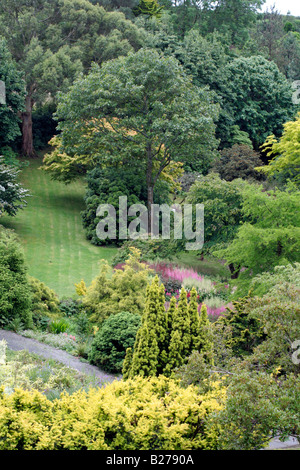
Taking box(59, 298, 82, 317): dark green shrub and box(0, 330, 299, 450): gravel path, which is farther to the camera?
box(59, 298, 82, 317): dark green shrub

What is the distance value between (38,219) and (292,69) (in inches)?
1155

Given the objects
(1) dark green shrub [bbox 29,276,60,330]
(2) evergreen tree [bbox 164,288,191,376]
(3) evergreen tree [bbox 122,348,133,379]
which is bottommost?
(1) dark green shrub [bbox 29,276,60,330]

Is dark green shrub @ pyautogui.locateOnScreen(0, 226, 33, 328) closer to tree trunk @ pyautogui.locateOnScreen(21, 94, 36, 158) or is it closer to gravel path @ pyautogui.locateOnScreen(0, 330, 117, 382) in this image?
gravel path @ pyautogui.locateOnScreen(0, 330, 117, 382)

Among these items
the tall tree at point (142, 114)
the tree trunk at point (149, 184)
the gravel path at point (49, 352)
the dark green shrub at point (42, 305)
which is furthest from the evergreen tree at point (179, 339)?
the tree trunk at point (149, 184)

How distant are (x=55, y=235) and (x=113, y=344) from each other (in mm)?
13249

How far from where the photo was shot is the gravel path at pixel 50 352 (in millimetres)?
10395

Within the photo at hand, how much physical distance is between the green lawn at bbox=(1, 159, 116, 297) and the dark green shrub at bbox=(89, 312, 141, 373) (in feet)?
15.8

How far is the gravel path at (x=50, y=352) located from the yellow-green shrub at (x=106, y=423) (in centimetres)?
377

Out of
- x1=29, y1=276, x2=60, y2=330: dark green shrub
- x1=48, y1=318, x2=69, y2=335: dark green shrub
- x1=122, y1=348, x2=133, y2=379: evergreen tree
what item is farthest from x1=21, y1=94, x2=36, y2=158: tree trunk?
x1=122, y1=348, x2=133, y2=379: evergreen tree

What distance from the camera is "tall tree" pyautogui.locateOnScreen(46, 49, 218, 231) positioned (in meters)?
22.4

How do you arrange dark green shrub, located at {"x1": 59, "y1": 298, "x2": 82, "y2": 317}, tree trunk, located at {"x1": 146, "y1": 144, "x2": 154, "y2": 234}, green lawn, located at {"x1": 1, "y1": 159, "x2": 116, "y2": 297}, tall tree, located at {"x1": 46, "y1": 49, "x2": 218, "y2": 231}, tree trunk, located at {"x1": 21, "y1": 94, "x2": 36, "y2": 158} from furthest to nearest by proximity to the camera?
tree trunk, located at {"x1": 21, "y1": 94, "x2": 36, "y2": 158} < tree trunk, located at {"x1": 146, "y1": 144, "x2": 154, "y2": 234} < tall tree, located at {"x1": 46, "y1": 49, "x2": 218, "y2": 231} < green lawn, located at {"x1": 1, "y1": 159, "x2": 116, "y2": 297} < dark green shrub, located at {"x1": 59, "y1": 298, "x2": 82, "y2": 317}

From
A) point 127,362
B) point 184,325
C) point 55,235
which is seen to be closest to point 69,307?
point 127,362

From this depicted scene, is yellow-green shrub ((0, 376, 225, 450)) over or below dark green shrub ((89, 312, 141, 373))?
over
